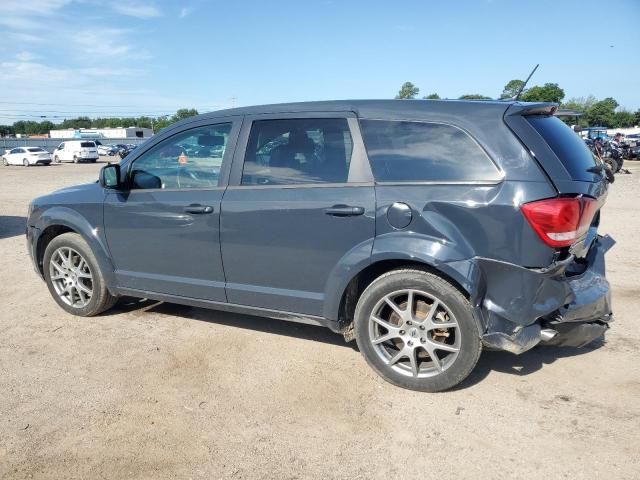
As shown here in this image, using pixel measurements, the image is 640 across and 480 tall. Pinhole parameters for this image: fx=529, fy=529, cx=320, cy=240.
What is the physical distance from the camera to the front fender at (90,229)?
471 cm

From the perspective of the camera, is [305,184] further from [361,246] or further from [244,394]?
[244,394]

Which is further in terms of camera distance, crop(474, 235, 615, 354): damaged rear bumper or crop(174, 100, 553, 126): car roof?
crop(174, 100, 553, 126): car roof

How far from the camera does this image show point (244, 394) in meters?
3.56

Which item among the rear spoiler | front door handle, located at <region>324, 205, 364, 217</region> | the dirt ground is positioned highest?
the rear spoiler

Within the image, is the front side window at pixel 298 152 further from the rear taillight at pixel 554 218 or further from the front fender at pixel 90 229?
the front fender at pixel 90 229

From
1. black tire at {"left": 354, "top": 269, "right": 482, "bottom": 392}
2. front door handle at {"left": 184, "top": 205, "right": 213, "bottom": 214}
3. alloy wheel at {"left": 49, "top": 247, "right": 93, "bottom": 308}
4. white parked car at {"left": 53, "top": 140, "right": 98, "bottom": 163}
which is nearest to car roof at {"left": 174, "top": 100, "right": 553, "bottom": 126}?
front door handle at {"left": 184, "top": 205, "right": 213, "bottom": 214}

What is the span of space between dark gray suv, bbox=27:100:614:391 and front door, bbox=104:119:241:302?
13mm

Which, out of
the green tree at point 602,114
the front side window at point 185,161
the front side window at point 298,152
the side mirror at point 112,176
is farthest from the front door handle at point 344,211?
the green tree at point 602,114

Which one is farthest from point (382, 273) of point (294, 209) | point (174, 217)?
point (174, 217)

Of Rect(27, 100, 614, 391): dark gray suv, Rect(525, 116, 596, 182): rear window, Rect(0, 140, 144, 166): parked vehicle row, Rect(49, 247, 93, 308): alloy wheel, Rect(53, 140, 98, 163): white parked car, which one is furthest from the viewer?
Rect(53, 140, 98, 163): white parked car

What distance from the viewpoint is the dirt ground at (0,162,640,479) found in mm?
2803

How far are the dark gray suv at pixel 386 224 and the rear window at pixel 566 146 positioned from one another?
0.02 m

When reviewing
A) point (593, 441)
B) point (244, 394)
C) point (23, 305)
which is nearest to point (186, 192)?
point (244, 394)

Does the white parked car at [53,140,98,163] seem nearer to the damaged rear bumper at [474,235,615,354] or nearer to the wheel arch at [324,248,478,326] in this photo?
the wheel arch at [324,248,478,326]
